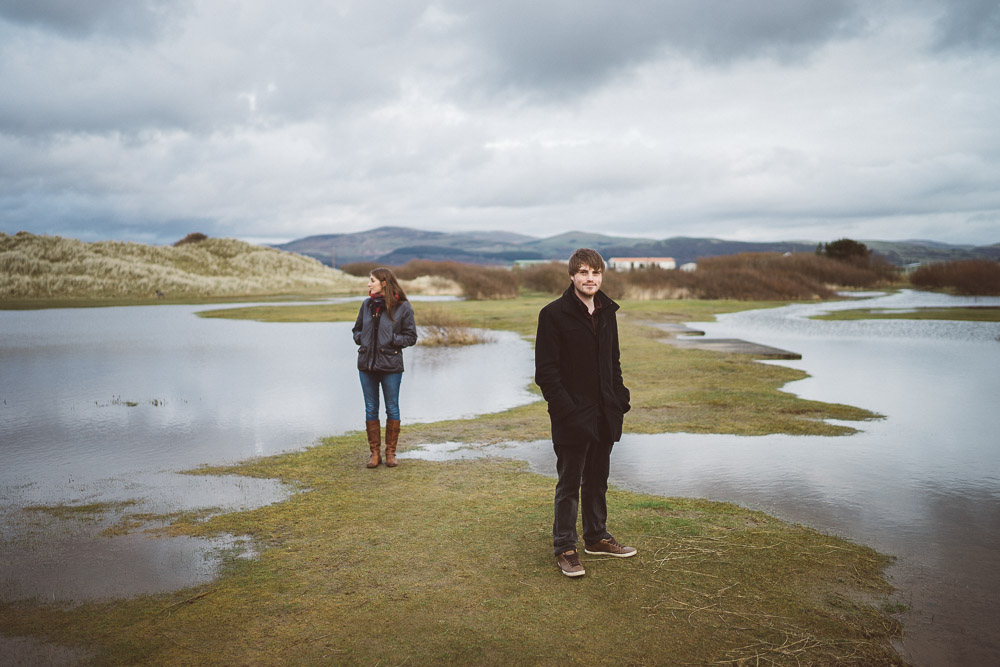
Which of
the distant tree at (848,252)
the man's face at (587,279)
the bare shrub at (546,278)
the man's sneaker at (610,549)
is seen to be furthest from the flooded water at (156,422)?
the distant tree at (848,252)

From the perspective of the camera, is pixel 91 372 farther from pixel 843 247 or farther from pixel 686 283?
pixel 843 247

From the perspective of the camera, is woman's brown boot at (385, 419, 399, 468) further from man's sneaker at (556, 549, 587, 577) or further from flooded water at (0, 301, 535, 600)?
man's sneaker at (556, 549, 587, 577)

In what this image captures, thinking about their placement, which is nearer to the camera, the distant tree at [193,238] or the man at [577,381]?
the man at [577,381]

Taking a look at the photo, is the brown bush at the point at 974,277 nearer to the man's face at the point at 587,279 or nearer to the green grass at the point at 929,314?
the green grass at the point at 929,314

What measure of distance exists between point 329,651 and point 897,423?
32.3 ft

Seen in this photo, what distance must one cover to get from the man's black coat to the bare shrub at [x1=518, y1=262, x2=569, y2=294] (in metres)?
57.4

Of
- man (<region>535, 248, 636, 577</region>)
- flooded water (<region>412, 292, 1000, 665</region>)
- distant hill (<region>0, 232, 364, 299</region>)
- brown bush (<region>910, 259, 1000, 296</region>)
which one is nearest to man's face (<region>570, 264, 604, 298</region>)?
man (<region>535, 248, 636, 577</region>)

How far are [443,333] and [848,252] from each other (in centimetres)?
7470

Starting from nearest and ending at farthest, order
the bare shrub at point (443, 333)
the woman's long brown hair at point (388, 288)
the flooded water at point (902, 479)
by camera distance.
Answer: the flooded water at point (902, 479) → the woman's long brown hair at point (388, 288) → the bare shrub at point (443, 333)

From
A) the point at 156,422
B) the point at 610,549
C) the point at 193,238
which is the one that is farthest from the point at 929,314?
the point at 193,238

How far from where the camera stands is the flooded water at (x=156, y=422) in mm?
5547

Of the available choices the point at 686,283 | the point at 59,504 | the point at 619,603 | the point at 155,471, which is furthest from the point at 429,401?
the point at 686,283

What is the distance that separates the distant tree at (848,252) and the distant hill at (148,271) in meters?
58.2

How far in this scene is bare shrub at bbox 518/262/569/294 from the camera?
63750 millimetres
